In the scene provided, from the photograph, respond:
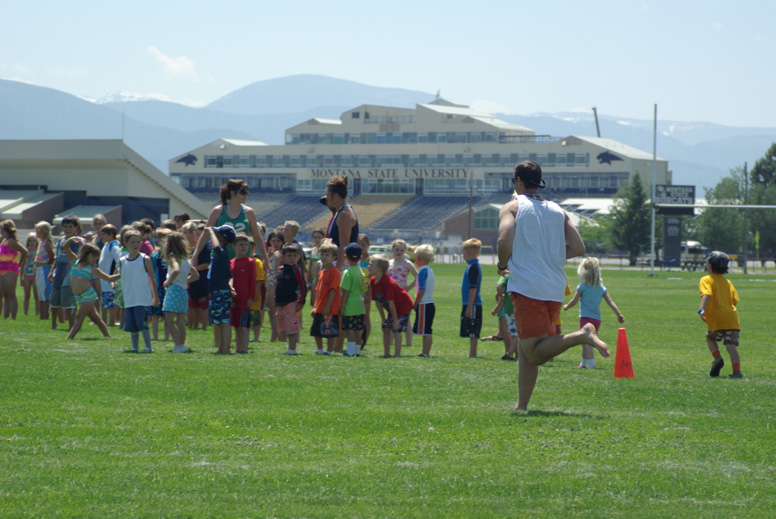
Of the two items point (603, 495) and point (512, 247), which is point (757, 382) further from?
point (603, 495)

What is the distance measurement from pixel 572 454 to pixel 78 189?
55066mm

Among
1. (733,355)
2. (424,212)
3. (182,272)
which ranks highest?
(424,212)

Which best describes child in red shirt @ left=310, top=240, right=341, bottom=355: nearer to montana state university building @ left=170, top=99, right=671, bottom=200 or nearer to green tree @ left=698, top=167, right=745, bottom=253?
green tree @ left=698, top=167, right=745, bottom=253

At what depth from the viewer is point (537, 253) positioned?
721cm

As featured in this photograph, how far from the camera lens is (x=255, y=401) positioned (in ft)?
26.1

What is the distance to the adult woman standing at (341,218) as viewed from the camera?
11234 mm

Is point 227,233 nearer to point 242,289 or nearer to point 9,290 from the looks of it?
point 242,289

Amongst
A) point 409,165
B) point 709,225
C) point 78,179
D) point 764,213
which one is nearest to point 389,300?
point 78,179

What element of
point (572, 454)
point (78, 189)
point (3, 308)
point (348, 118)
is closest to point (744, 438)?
point (572, 454)

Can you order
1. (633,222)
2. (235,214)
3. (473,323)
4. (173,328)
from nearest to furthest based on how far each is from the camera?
(173,328) < (235,214) < (473,323) < (633,222)

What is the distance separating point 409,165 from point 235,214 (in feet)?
328

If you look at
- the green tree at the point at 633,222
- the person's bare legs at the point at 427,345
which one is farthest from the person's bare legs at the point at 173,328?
the green tree at the point at 633,222

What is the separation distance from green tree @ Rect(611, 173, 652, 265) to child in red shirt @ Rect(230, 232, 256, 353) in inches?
2596

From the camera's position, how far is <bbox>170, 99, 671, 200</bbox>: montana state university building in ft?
341
